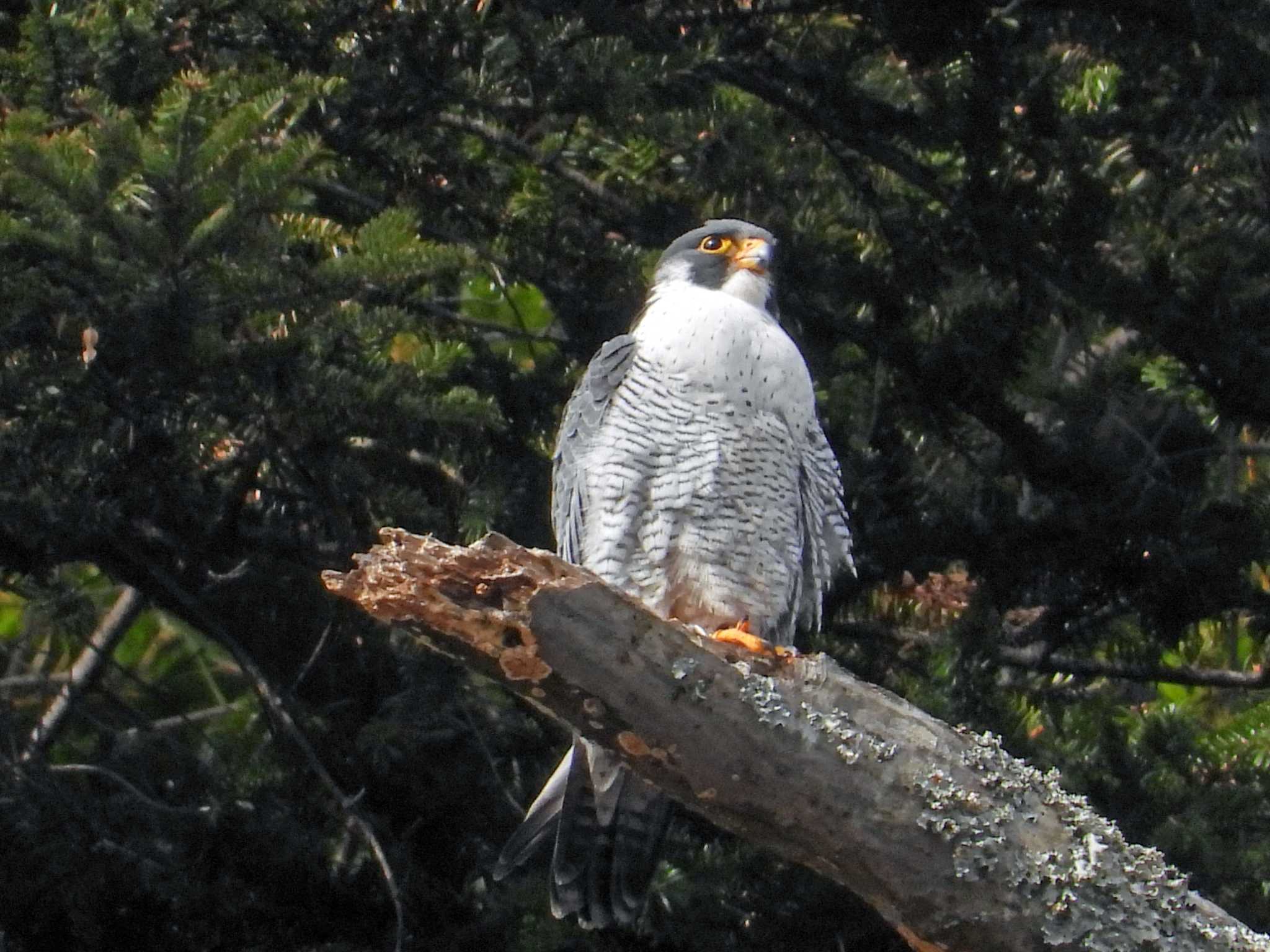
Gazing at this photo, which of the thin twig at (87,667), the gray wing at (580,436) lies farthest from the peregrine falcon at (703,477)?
the thin twig at (87,667)

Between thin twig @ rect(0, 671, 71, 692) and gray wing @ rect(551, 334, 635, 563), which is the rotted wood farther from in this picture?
thin twig @ rect(0, 671, 71, 692)

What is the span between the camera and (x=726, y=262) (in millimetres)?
4602

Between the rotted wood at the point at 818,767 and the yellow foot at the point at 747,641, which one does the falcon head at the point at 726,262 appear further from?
the rotted wood at the point at 818,767

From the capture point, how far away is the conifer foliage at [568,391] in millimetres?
3682

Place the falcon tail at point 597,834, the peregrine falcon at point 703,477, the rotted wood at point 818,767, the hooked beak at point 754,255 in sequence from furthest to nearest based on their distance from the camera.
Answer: the hooked beak at point 754,255, the peregrine falcon at point 703,477, the falcon tail at point 597,834, the rotted wood at point 818,767

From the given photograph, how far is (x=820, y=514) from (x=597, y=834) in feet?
3.29

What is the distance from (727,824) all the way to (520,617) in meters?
0.56

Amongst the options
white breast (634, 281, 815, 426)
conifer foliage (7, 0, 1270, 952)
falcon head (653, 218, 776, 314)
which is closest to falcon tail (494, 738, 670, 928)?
conifer foliage (7, 0, 1270, 952)

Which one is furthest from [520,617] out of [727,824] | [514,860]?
[514,860]

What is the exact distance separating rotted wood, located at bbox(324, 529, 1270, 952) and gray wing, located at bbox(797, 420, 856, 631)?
1.37 m

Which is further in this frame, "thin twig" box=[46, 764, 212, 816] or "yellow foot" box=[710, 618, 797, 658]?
"thin twig" box=[46, 764, 212, 816]

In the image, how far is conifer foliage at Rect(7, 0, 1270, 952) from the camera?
145 inches

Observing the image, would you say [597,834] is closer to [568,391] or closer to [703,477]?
[703,477]

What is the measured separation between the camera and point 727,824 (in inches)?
116
